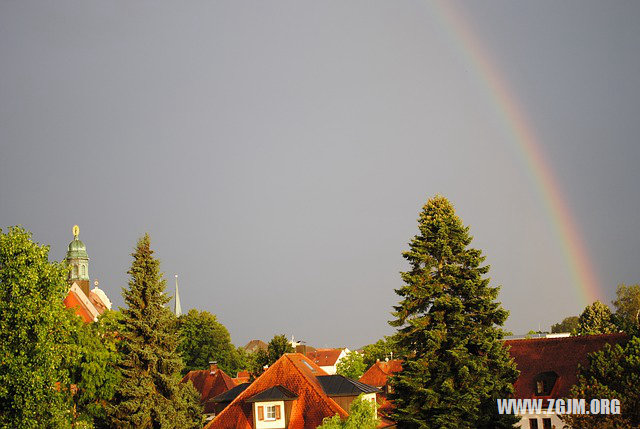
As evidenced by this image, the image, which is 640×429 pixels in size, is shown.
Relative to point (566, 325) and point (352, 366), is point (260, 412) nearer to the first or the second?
point (352, 366)

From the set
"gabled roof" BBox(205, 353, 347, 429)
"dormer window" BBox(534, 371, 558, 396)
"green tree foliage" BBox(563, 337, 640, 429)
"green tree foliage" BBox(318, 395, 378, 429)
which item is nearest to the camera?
"green tree foliage" BBox(318, 395, 378, 429)

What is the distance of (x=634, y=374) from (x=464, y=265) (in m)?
11.7

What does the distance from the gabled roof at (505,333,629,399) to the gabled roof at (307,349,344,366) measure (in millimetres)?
105609

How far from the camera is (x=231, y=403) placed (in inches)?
1901

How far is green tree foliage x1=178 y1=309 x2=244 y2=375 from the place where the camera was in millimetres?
103688

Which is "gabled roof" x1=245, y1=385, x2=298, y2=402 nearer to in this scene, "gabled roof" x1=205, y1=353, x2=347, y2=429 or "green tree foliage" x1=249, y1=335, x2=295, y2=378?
"gabled roof" x1=205, y1=353, x2=347, y2=429

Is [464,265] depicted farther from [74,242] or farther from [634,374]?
[74,242]

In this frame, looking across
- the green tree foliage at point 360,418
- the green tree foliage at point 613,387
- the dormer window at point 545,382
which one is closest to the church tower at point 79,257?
the dormer window at point 545,382

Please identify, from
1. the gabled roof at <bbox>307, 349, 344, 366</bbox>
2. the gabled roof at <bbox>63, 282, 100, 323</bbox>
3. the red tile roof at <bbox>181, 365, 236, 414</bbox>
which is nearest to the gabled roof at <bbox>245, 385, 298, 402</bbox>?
the gabled roof at <bbox>63, 282, 100, 323</bbox>

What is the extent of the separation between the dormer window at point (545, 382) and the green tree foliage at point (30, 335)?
35162mm

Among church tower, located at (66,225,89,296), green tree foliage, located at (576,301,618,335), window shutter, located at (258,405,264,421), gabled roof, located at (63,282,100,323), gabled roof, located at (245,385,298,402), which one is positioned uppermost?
church tower, located at (66,225,89,296)

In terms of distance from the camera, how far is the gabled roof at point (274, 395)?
45.3m

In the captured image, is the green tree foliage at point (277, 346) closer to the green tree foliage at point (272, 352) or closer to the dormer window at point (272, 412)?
the green tree foliage at point (272, 352)

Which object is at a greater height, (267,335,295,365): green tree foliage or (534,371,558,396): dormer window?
(267,335,295,365): green tree foliage
